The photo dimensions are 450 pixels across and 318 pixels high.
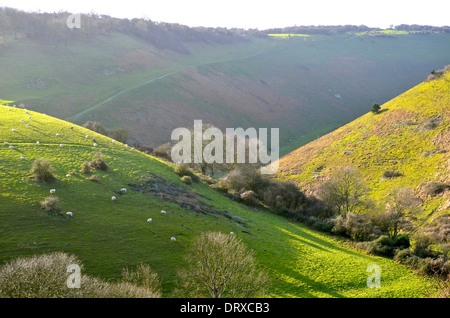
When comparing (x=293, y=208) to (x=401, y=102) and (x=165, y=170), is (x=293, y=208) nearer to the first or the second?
(x=165, y=170)

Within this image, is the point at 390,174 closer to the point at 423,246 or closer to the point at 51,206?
the point at 423,246

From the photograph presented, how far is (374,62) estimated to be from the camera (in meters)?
196

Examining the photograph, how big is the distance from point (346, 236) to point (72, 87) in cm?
8736

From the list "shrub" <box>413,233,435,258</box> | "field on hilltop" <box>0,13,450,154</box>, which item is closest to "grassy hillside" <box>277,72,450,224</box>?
"shrub" <box>413,233,435,258</box>

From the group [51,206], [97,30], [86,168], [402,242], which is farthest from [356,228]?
[97,30]

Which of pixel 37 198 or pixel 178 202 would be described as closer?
pixel 37 198

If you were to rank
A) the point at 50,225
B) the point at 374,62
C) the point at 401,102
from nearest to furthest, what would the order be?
1. the point at 50,225
2. the point at 401,102
3. the point at 374,62

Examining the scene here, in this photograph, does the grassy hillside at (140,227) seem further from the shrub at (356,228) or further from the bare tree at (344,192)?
the bare tree at (344,192)

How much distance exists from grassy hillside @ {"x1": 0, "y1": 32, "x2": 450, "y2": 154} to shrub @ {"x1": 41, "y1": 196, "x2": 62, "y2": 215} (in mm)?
57120

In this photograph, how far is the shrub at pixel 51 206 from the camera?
2686 cm

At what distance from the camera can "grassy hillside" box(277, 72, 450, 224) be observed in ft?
162

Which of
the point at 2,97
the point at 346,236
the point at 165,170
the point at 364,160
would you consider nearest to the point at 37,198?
the point at 165,170

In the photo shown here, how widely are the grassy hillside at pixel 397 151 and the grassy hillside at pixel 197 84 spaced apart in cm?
3010

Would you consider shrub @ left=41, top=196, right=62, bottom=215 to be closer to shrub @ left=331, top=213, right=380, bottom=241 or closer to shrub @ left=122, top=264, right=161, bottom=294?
shrub @ left=122, top=264, right=161, bottom=294
